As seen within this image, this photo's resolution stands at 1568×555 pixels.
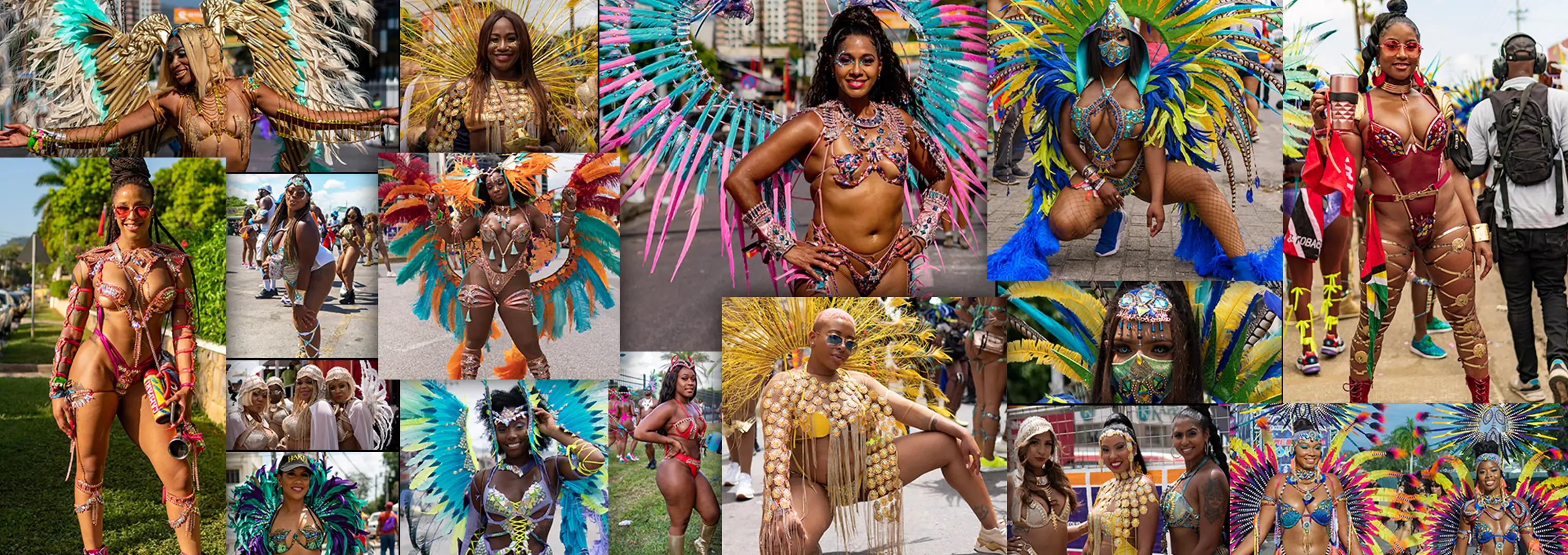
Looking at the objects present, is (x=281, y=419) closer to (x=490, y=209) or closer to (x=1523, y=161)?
(x=490, y=209)

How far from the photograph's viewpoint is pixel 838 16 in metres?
6.59

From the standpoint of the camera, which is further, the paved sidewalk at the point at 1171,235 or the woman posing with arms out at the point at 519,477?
the paved sidewalk at the point at 1171,235

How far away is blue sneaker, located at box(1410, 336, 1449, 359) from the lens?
270 inches

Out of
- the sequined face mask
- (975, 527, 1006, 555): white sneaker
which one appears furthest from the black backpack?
(975, 527, 1006, 555): white sneaker

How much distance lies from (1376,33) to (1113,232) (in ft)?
5.17

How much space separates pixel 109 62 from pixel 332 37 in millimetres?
1140

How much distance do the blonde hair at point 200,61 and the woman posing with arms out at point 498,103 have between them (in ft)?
3.82

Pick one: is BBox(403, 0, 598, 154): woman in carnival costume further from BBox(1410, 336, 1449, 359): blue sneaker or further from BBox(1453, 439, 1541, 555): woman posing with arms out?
BBox(1453, 439, 1541, 555): woman posing with arms out

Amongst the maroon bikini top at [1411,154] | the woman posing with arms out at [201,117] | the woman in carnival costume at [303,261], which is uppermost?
the woman posing with arms out at [201,117]

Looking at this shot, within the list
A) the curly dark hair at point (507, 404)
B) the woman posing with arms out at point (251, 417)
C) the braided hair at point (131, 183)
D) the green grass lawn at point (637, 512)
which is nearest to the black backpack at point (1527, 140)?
the green grass lawn at point (637, 512)

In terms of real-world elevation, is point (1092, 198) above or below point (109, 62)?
below

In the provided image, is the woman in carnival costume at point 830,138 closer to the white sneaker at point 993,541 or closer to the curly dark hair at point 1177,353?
the curly dark hair at point 1177,353

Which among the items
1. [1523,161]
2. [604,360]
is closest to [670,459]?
[604,360]

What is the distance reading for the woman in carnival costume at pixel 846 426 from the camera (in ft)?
20.3
